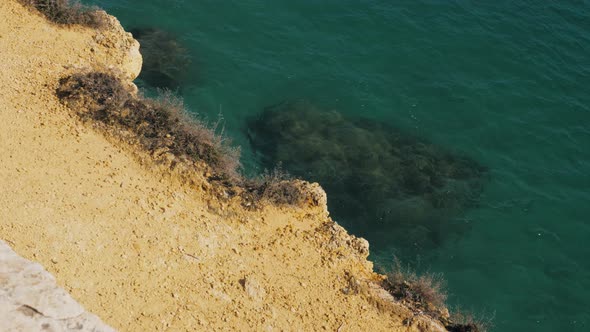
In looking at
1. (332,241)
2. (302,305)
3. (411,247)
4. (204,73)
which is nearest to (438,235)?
(411,247)

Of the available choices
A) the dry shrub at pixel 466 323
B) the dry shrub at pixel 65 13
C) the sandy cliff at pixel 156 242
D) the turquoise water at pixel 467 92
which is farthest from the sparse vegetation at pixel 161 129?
the dry shrub at pixel 466 323

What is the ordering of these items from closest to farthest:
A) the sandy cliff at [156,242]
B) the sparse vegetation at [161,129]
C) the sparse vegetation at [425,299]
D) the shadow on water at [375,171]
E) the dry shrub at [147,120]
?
the sandy cliff at [156,242]
the sparse vegetation at [425,299]
the sparse vegetation at [161,129]
the dry shrub at [147,120]
the shadow on water at [375,171]

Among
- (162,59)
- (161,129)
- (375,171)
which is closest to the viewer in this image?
(161,129)

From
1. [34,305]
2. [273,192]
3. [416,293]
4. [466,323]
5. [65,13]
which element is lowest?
[466,323]

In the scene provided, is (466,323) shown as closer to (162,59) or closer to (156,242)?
(156,242)

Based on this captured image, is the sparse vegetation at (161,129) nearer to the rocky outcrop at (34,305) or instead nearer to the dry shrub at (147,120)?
the dry shrub at (147,120)

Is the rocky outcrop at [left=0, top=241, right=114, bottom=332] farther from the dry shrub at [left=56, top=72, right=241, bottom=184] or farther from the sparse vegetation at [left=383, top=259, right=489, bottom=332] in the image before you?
the sparse vegetation at [left=383, top=259, right=489, bottom=332]

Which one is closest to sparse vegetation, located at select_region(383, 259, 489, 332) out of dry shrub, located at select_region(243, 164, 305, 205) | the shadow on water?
dry shrub, located at select_region(243, 164, 305, 205)

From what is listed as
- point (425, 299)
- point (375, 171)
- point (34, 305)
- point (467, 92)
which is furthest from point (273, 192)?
point (467, 92)
